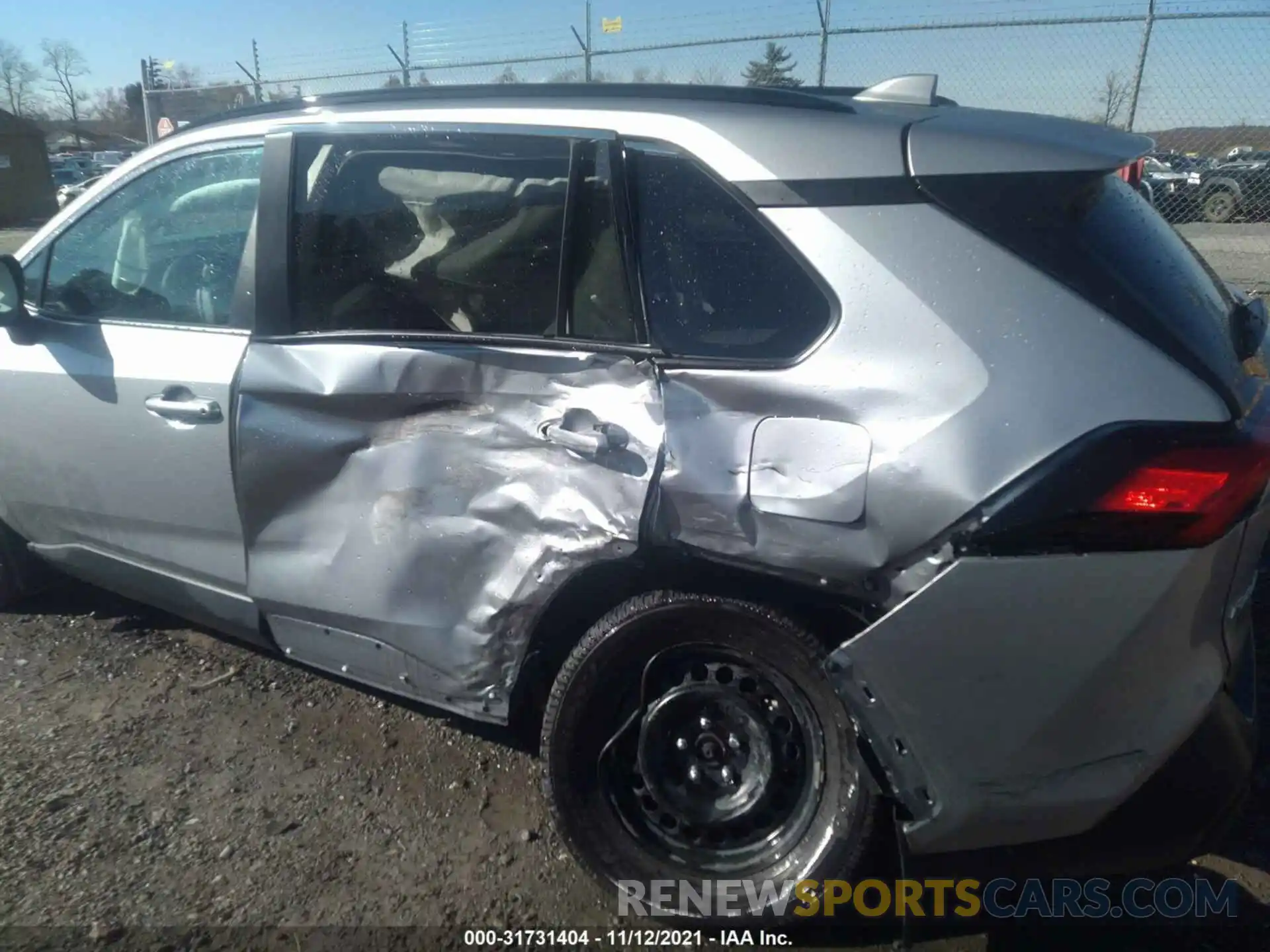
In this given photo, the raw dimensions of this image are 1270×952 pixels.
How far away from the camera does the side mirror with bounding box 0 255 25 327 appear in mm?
3320

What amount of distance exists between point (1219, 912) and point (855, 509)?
57.4 inches

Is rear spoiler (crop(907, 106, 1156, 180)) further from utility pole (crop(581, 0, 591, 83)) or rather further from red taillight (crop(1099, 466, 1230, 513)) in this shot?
utility pole (crop(581, 0, 591, 83))

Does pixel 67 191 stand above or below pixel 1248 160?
below

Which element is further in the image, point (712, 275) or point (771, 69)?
point (771, 69)

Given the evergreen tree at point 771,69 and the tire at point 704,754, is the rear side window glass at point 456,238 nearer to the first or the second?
the tire at point 704,754

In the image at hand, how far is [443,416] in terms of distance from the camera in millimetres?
2670

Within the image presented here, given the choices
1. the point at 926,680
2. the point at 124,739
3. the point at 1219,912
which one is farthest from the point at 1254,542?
the point at 124,739

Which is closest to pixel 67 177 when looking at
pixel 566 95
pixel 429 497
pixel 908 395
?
pixel 566 95

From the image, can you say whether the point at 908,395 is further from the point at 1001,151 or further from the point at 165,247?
the point at 165,247

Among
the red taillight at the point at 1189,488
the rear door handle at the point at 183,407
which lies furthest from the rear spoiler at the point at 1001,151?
the rear door handle at the point at 183,407

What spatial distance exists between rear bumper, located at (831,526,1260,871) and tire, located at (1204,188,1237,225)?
389 inches

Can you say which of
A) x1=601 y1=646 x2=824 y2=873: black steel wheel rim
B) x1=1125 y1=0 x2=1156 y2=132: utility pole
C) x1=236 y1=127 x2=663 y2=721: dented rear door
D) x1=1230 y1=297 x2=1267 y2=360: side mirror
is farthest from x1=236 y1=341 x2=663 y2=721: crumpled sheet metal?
x1=1125 y1=0 x2=1156 y2=132: utility pole

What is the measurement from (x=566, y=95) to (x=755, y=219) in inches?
29.4
